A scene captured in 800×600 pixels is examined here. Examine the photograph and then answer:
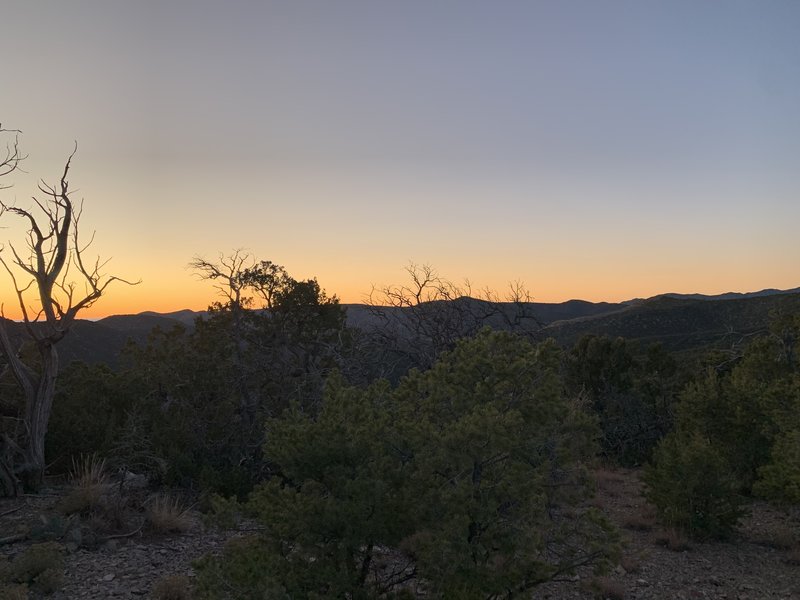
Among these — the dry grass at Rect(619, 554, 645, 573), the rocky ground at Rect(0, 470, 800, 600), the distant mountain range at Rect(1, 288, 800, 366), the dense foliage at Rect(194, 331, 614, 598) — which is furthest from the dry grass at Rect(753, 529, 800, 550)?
the distant mountain range at Rect(1, 288, 800, 366)

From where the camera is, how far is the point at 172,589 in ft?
20.2

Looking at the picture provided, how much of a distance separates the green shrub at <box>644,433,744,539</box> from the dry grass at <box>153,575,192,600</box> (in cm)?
716

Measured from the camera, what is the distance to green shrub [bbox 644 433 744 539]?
9.27m

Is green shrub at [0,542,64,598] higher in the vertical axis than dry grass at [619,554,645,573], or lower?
higher

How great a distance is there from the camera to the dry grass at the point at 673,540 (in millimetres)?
8914

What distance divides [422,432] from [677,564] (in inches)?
219

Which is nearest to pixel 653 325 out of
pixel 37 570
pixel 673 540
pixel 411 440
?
pixel 673 540

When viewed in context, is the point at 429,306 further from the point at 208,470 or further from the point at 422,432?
the point at 422,432

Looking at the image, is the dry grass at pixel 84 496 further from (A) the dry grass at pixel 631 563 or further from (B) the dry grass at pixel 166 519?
(A) the dry grass at pixel 631 563

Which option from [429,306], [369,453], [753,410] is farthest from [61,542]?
[753,410]

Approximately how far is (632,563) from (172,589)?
5.77 meters

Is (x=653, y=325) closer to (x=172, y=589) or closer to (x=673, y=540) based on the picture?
(x=673, y=540)

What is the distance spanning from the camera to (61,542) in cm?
758

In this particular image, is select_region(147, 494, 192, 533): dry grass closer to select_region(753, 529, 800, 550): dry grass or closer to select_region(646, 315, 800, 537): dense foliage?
select_region(646, 315, 800, 537): dense foliage
